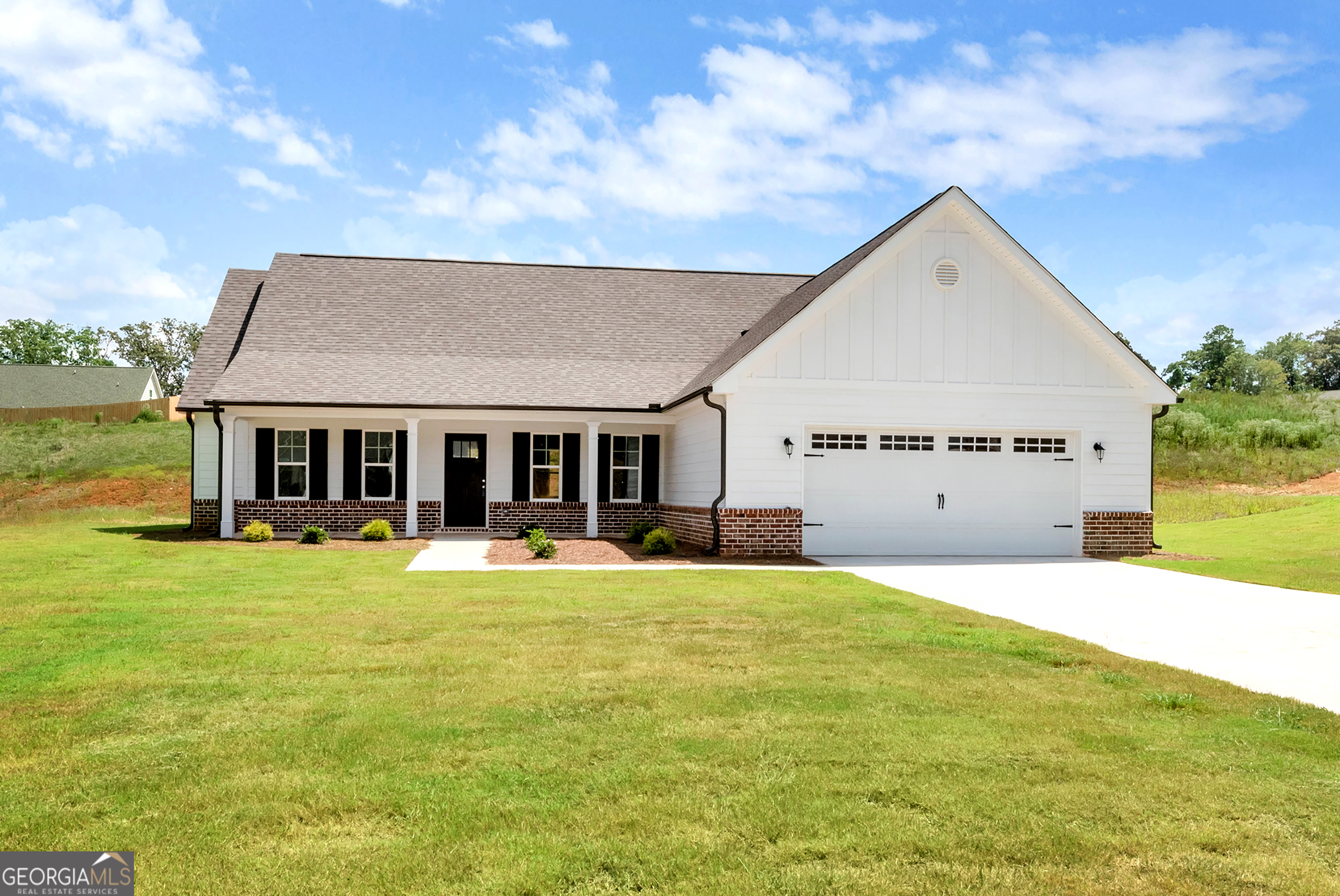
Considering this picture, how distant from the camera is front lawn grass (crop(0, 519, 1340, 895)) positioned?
12.0 ft

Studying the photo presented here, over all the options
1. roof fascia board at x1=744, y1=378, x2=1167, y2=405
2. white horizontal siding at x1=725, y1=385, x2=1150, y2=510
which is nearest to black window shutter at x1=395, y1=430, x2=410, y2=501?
white horizontal siding at x1=725, y1=385, x2=1150, y2=510

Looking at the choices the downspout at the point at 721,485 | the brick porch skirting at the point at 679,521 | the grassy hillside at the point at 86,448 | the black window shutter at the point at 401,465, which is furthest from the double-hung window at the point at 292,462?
the grassy hillside at the point at 86,448

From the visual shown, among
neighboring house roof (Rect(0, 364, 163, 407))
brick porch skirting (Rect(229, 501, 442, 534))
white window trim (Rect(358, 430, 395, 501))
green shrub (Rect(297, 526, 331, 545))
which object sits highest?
neighboring house roof (Rect(0, 364, 163, 407))

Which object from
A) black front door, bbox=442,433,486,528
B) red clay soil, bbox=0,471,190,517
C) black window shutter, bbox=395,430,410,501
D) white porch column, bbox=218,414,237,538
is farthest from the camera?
red clay soil, bbox=0,471,190,517

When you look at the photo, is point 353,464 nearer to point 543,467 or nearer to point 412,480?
point 412,480

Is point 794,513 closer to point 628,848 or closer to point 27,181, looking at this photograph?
point 628,848

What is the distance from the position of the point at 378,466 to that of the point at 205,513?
418cm

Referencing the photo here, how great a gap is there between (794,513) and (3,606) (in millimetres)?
11706

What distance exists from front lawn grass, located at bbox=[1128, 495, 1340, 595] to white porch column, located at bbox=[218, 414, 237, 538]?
1747 cm

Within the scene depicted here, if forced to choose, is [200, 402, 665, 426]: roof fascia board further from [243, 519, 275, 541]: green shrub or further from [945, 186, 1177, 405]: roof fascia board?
[945, 186, 1177, 405]: roof fascia board

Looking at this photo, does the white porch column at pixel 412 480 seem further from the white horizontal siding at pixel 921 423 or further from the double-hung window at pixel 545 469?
the white horizontal siding at pixel 921 423

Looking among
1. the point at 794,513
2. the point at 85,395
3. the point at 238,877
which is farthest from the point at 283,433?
the point at 85,395

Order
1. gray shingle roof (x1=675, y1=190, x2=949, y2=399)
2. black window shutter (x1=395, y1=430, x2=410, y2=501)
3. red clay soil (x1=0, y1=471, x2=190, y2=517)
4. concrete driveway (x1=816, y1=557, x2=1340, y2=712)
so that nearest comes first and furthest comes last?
concrete driveway (x1=816, y1=557, x2=1340, y2=712)
gray shingle roof (x1=675, y1=190, x2=949, y2=399)
black window shutter (x1=395, y1=430, x2=410, y2=501)
red clay soil (x1=0, y1=471, x2=190, y2=517)

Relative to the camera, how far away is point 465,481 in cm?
2238
